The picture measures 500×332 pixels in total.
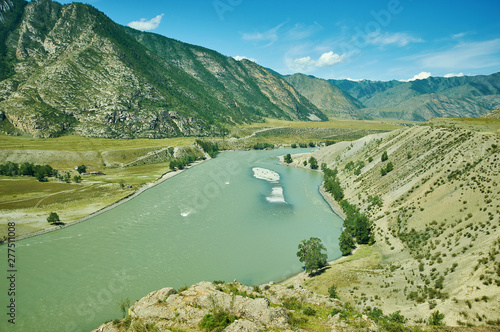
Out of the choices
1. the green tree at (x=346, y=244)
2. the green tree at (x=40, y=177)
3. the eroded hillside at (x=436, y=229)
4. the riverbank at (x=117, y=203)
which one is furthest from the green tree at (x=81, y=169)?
the green tree at (x=346, y=244)

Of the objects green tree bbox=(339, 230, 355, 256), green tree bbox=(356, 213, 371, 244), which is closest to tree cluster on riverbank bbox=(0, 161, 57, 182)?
green tree bbox=(339, 230, 355, 256)

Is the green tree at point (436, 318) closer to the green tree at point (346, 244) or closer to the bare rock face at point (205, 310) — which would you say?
the bare rock face at point (205, 310)

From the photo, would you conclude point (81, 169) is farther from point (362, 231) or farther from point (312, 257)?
point (362, 231)

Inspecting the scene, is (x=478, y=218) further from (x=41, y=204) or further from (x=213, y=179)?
(x=41, y=204)

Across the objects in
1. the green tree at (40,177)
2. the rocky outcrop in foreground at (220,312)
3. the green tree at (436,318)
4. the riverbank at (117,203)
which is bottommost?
the green tree at (436,318)

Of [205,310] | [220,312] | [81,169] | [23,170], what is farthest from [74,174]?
[220,312]

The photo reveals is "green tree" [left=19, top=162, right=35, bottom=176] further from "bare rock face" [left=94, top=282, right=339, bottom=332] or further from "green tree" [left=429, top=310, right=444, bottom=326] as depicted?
"green tree" [left=429, top=310, right=444, bottom=326]

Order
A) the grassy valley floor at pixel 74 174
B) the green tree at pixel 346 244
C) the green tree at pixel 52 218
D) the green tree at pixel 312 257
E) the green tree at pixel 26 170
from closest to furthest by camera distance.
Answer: the green tree at pixel 312 257, the green tree at pixel 346 244, the green tree at pixel 52 218, the grassy valley floor at pixel 74 174, the green tree at pixel 26 170
